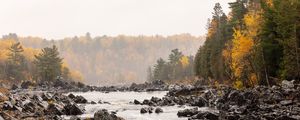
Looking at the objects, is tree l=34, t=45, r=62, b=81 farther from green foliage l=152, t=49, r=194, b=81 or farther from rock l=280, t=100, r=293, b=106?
rock l=280, t=100, r=293, b=106

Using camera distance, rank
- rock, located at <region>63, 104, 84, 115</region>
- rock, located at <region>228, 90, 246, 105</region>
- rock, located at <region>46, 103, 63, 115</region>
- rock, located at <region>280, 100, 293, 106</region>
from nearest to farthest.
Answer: rock, located at <region>280, 100, 293, 106</region> → rock, located at <region>46, 103, 63, 115</region> → rock, located at <region>63, 104, 84, 115</region> → rock, located at <region>228, 90, 246, 105</region>

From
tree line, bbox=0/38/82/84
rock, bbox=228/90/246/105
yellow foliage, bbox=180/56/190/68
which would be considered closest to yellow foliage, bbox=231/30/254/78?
rock, bbox=228/90/246/105

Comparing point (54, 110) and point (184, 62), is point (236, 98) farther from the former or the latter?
point (184, 62)

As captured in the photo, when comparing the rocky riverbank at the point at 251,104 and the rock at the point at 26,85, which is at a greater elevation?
the rock at the point at 26,85

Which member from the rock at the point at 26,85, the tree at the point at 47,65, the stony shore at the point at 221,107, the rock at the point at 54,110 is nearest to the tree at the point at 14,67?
the tree at the point at 47,65

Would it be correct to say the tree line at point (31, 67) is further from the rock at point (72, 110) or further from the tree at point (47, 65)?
the rock at point (72, 110)

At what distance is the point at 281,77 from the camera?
58062 millimetres

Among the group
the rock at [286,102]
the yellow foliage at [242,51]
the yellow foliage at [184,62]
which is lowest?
the rock at [286,102]

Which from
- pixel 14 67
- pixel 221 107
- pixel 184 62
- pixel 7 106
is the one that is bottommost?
pixel 221 107

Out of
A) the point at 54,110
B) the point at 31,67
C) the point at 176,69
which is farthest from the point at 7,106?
the point at 176,69

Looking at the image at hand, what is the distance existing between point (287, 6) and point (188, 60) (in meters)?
126

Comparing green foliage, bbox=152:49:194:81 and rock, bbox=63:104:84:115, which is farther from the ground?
green foliage, bbox=152:49:194:81

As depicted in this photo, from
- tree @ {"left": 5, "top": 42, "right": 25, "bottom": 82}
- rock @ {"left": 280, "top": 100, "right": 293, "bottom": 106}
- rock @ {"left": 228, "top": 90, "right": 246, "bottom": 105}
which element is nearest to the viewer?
rock @ {"left": 280, "top": 100, "right": 293, "bottom": 106}

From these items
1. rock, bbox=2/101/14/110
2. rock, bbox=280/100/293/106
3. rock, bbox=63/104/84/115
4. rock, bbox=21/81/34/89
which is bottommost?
rock, bbox=63/104/84/115
